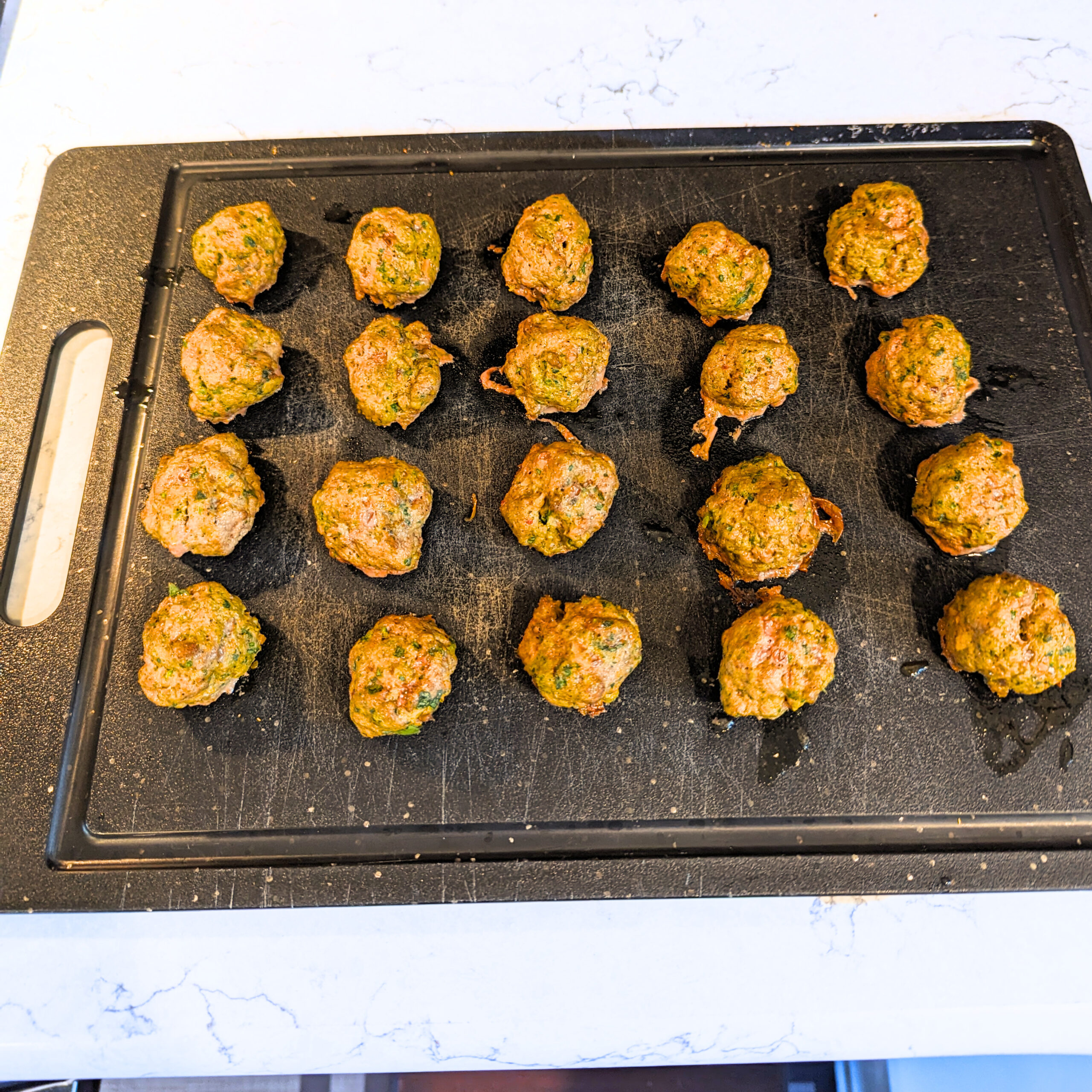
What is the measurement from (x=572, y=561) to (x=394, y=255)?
137 centimetres

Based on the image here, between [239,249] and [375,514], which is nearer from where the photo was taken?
[375,514]

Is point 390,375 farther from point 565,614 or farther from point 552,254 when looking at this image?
point 565,614

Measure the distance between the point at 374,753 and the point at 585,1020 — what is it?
123 cm

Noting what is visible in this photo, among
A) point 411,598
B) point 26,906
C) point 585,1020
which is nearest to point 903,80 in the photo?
point 411,598

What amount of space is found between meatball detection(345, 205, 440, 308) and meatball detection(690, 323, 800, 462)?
46.2 inches

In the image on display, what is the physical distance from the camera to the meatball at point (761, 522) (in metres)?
2.51

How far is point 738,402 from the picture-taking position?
2725mm

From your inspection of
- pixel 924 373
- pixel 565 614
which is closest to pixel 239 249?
pixel 565 614

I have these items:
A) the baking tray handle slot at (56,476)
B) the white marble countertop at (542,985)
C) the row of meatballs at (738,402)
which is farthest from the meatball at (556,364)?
the white marble countertop at (542,985)

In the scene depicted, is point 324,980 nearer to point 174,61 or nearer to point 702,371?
point 702,371

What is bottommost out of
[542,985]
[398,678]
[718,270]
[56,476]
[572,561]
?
[542,985]

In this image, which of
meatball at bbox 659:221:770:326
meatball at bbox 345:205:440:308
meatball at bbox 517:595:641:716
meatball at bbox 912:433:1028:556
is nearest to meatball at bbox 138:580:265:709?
meatball at bbox 517:595:641:716

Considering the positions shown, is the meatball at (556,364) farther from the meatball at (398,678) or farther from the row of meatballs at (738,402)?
the meatball at (398,678)

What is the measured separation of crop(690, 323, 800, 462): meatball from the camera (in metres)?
2.66
